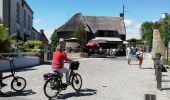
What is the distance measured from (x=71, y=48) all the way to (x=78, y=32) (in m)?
4.80

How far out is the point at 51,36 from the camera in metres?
72.5

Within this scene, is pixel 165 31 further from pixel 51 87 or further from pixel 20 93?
pixel 51 87

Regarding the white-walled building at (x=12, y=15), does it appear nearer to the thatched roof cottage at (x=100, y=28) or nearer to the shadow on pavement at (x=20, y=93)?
the shadow on pavement at (x=20, y=93)

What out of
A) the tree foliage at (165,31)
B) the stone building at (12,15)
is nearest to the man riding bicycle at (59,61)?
the stone building at (12,15)

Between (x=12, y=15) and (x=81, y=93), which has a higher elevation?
(x=12, y=15)

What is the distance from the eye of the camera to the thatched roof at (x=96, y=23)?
72831 mm

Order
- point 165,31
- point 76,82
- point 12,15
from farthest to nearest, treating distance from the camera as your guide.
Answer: point 165,31 → point 12,15 → point 76,82

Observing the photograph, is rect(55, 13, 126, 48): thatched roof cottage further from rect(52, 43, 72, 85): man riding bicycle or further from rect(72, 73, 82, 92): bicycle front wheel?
rect(52, 43, 72, 85): man riding bicycle

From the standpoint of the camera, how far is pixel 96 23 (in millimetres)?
78750

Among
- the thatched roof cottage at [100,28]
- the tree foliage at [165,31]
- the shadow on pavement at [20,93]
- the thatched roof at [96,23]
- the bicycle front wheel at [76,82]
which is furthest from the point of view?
the thatched roof at [96,23]

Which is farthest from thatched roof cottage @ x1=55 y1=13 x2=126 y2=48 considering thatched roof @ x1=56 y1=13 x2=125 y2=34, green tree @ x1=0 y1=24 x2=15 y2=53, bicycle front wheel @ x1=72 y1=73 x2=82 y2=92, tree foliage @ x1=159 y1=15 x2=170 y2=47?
bicycle front wheel @ x1=72 y1=73 x2=82 y2=92

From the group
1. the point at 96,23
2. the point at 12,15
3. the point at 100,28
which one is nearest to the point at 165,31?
the point at 12,15

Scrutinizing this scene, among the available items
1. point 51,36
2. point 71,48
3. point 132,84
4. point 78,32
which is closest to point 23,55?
point 132,84

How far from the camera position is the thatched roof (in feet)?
239
